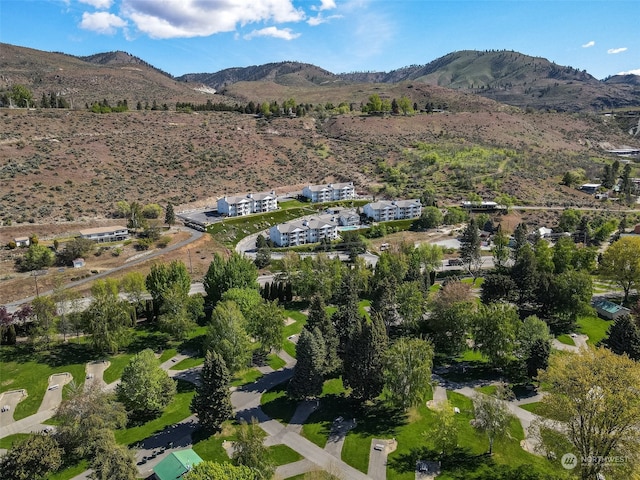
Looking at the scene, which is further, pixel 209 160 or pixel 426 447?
pixel 209 160

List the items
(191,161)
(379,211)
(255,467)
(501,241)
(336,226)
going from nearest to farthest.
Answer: (255,467) < (501,241) < (336,226) < (379,211) < (191,161)

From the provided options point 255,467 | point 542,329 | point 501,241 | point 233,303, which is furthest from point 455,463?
point 501,241

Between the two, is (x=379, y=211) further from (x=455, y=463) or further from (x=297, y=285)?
(x=455, y=463)

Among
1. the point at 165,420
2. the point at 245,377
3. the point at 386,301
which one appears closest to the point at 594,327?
the point at 386,301

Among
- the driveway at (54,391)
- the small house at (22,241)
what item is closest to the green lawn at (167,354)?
the driveway at (54,391)

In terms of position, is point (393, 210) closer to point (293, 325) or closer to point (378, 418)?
point (293, 325)

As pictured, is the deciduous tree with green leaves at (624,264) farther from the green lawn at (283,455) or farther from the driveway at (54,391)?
the driveway at (54,391)

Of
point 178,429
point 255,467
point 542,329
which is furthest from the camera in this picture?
→ point 542,329
